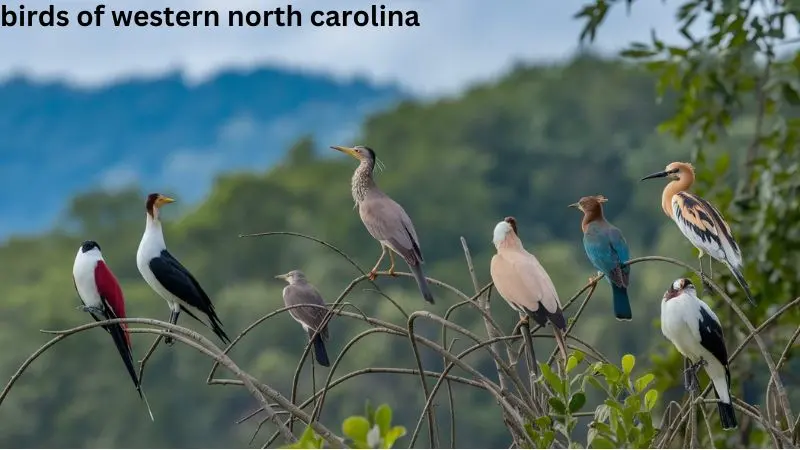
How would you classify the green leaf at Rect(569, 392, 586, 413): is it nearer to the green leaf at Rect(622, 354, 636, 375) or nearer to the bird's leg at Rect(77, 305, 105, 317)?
the green leaf at Rect(622, 354, 636, 375)

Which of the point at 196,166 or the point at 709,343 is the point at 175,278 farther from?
the point at 196,166

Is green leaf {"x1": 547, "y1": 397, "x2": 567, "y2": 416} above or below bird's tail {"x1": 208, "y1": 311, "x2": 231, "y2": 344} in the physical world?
below

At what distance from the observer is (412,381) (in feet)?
105

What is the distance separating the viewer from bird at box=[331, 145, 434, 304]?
322cm

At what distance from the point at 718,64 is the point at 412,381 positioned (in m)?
26.7

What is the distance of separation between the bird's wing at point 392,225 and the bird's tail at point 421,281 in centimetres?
3

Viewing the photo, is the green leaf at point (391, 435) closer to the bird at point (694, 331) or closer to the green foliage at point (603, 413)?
the green foliage at point (603, 413)

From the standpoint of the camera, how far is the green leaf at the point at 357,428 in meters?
2.15

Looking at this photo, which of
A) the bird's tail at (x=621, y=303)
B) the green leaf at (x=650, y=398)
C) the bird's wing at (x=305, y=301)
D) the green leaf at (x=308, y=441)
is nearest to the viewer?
the green leaf at (x=308, y=441)

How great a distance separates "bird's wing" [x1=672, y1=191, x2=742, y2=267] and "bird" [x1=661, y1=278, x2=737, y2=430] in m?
0.18

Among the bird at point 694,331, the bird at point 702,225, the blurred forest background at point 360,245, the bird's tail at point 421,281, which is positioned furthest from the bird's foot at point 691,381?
the blurred forest background at point 360,245

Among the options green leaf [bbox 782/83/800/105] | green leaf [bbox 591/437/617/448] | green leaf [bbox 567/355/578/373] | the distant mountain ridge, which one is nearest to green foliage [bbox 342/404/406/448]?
green leaf [bbox 591/437/617/448]

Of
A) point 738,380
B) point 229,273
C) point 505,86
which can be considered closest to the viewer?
point 738,380

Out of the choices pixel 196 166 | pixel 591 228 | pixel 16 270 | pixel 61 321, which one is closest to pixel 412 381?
pixel 61 321
